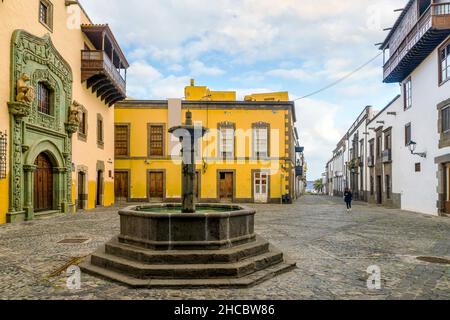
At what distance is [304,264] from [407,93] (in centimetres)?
1787

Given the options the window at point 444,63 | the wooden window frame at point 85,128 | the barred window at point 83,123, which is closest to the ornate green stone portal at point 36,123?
the wooden window frame at point 85,128

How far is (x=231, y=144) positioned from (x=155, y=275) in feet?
66.2

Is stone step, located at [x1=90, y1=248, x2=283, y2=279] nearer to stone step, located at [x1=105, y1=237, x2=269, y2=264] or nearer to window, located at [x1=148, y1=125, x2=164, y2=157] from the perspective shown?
stone step, located at [x1=105, y1=237, x2=269, y2=264]

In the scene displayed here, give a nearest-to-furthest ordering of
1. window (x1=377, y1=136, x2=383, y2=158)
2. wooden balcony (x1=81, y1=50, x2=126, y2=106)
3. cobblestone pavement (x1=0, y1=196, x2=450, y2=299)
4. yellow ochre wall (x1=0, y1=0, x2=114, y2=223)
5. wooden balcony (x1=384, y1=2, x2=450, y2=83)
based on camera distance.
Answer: cobblestone pavement (x1=0, y1=196, x2=450, y2=299)
yellow ochre wall (x1=0, y1=0, x2=114, y2=223)
wooden balcony (x1=384, y1=2, x2=450, y2=83)
wooden balcony (x1=81, y1=50, x2=126, y2=106)
window (x1=377, y1=136, x2=383, y2=158)

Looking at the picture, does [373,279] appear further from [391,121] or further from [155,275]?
[391,121]

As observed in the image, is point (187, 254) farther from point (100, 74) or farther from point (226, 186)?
point (226, 186)

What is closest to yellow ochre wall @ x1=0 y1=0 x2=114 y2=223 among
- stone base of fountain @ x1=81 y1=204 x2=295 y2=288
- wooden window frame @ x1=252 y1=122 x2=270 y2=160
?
stone base of fountain @ x1=81 y1=204 x2=295 y2=288

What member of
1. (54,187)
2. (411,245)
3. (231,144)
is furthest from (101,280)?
(231,144)

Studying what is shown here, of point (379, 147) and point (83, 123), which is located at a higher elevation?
point (83, 123)

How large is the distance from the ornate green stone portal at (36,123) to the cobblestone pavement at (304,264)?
6.71ft

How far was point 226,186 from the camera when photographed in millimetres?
25344

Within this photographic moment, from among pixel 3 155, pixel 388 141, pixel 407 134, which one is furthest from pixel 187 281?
pixel 388 141

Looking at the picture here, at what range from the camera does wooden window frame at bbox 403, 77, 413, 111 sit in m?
20.1

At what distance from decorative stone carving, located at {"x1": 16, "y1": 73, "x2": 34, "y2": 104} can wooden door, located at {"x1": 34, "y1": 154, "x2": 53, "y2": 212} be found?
303 centimetres
